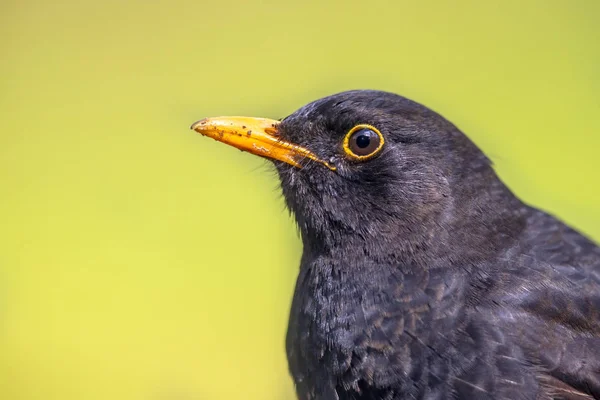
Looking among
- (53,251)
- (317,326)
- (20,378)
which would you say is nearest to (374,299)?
(317,326)

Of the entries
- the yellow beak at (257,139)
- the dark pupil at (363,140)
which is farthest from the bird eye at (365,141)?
the yellow beak at (257,139)

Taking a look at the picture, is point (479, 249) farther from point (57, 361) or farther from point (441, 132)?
point (57, 361)

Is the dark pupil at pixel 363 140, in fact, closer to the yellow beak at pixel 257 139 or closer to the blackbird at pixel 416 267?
the blackbird at pixel 416 267

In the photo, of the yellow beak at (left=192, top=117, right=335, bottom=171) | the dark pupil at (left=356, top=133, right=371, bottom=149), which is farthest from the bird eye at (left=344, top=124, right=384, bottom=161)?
the yellow beak at (left=192, top=117, right=335, bottom=171)

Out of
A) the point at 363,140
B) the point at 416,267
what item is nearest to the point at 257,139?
the point at 363,140

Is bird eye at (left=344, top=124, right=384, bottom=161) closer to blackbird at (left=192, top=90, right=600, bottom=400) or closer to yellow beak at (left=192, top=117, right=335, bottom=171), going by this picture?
blackbird at (left=192, top=90, right=600, bottom=400)

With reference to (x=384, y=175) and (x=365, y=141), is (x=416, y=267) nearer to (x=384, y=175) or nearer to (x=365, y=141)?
(x=384, y=175)
